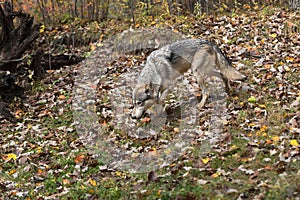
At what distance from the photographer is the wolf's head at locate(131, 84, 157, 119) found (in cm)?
793

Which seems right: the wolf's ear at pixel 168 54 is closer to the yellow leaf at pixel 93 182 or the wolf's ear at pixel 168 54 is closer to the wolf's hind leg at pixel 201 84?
the wolf's hind leg at pixel 201 84

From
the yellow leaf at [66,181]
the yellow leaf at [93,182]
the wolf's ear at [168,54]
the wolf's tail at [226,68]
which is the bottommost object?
the yellow leaf at [66,181]

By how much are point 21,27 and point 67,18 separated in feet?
14.5

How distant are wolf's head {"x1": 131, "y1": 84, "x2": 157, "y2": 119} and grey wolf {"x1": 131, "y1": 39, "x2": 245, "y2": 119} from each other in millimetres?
18

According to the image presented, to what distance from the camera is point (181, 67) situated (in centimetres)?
866

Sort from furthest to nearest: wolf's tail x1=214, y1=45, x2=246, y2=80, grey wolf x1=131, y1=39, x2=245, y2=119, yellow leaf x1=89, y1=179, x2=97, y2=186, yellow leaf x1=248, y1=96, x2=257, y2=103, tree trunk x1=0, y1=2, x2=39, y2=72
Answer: tree trunk x1=0, y1=2, x2=39, y2=72, wolf's tail x1=214, y1=45, x2=246, y2=80, grey wolf x1=131, y1=39, x2=245, y2=119, yellow leaf x1=248, y1=96, x2=257, y2=103, yellow leaf x1=89, y1=179, x2=97, y2=186

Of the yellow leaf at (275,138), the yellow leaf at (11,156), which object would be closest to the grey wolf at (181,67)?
the yellow leaf at (275,138)

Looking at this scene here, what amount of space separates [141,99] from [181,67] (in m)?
1.23

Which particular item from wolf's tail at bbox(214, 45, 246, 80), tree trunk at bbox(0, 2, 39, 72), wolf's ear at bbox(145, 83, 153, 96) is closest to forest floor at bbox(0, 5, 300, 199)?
wolf's tail at bbox(214, 45, 246, 80)

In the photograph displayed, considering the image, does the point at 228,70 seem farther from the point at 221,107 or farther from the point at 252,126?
the point at 252,126

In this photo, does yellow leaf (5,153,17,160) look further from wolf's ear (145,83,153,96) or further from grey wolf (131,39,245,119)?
wolf's ear (145,83,153,96)

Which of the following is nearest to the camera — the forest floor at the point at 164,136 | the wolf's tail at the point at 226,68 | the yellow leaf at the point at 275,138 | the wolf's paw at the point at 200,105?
the forest floor at the point at 164,136

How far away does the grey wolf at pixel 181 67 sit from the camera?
27.2 ft

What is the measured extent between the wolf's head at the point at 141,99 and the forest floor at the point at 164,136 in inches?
14.7
